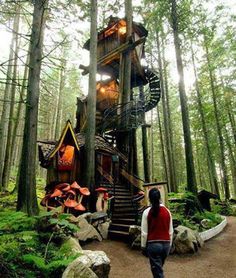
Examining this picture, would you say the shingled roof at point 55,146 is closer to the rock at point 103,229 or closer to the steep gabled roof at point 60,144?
the steep gabled roof at point 60,144

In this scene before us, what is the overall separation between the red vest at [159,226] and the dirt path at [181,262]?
266 cm

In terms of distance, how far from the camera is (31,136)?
810 cm

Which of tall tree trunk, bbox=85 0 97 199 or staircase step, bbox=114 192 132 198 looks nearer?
tall tree trunk, bbox=85 0 97 199

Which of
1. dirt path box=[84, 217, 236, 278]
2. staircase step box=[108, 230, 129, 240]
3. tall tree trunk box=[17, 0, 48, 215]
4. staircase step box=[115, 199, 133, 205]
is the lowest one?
dirt path box=[84, 217, 236, 278]

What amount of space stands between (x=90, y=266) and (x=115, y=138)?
13723 millimetres

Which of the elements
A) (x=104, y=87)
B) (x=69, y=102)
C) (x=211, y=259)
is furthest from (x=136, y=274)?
(x=69, y=102)

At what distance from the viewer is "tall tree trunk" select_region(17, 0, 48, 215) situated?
24.9 feet

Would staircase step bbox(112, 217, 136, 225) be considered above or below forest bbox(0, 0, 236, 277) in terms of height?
below

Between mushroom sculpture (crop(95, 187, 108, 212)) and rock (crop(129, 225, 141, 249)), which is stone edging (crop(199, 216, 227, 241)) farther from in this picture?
mushroom sculpture (crop(95, 187, 108, 212))

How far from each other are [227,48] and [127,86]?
11401 mm

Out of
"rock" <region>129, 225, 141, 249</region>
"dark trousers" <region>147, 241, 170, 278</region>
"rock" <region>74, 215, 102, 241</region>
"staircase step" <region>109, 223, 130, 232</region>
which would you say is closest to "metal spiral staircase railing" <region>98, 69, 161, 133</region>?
"staircase step" <region>109, 223, 130, 232</region>

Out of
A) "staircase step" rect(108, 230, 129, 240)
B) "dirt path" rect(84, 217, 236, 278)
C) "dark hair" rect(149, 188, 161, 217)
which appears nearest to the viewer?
"dark hair" rect(149, 188, 161, 217)

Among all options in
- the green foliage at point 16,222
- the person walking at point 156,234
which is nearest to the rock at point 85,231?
the green foliage at point 16,222

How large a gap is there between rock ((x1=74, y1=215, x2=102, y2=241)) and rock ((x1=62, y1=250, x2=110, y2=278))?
299 centimetres
